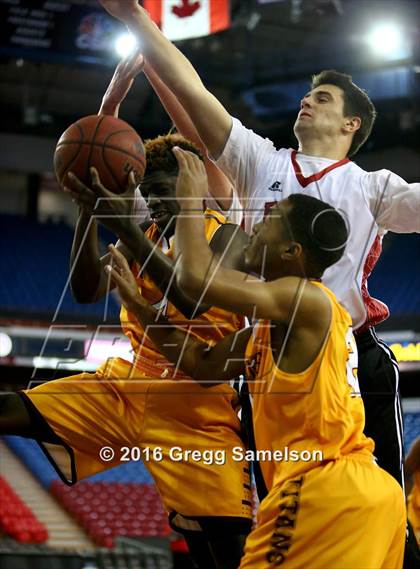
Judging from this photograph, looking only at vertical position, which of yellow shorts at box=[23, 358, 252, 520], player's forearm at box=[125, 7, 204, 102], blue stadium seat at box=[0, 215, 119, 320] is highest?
player's forearm at box=[125, 7, 204, 102]

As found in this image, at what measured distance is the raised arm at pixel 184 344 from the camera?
3.07 metres

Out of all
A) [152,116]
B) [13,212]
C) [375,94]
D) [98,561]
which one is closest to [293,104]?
[375,94]

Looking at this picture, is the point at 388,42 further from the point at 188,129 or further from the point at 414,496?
the point at 188,129

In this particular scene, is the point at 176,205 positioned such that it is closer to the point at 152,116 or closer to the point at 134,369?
the point at 134,369

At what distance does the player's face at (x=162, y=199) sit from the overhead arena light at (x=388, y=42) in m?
12.2

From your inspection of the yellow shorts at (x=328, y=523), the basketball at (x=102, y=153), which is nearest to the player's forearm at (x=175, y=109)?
the basketball at (x=102, y=153)

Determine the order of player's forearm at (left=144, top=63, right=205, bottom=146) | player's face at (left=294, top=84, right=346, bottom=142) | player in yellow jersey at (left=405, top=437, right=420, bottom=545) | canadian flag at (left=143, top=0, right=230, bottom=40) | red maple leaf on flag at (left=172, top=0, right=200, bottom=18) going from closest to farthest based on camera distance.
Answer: player's face at (left=294, top=84, right=346, bottom=142), player's forearm at (left=144, top=63, right=205, bottom=146), player in yellow jersey at (left=405, top=437, right=420, bottom=545), canadian flag at (left=143, top=0, right=230, bottom=40), red maple leaf on flag at (left=172, top=0, right=200, bottom=18)

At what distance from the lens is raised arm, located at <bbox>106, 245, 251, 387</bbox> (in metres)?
3.07

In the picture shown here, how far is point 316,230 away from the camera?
9.23 feet

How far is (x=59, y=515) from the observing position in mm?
12531

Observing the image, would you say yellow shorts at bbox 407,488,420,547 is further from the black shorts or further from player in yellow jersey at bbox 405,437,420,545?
the black shorts

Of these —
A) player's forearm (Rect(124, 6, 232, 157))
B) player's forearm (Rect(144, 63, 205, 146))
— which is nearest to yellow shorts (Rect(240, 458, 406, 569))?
player's forearm (Rect(124, 6, 232, 157))

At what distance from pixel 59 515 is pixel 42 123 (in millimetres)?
8240

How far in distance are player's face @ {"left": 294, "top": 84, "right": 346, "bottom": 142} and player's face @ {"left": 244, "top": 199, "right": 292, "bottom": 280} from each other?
21.8 inches
